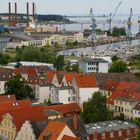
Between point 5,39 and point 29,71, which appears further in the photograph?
point 5,39

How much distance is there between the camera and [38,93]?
1981 centimetres

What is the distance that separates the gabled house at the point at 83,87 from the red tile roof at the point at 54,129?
6.51 metres

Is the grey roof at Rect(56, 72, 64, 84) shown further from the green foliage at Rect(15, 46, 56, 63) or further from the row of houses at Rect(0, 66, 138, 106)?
the green foliage at Rect(15, 46, 56, 63)

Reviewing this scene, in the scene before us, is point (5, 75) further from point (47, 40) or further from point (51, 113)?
point (47, 40)

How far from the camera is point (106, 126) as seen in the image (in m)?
12.9

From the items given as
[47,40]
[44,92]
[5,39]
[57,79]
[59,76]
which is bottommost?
[44,92]

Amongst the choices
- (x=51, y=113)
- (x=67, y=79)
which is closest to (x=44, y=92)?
(x=67, y=79)

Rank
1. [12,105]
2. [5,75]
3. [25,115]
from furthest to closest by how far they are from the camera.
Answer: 1. [5,75]
2. [12,105]
3. [25,115]

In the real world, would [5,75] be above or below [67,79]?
below

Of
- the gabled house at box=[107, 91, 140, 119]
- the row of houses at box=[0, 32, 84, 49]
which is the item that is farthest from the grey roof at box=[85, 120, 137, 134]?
the row of houses at box=[0, 32, 84, 49]

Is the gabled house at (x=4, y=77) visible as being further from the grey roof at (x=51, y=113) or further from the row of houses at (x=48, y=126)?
the grey roof at (x=51, y=113)

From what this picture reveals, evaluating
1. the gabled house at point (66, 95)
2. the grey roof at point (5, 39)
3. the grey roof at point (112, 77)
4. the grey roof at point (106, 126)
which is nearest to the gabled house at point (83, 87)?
the gabled house at point (66, 95)

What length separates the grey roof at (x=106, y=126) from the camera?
41.0 ft

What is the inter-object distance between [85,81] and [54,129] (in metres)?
7.19
